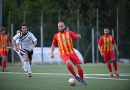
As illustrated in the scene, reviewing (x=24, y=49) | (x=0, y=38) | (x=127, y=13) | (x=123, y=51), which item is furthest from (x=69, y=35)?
(x=127, y=13)

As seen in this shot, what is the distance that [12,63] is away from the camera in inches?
1491

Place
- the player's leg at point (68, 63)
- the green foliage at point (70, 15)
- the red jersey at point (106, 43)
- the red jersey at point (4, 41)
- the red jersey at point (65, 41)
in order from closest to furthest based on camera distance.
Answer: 1. the player's leg at point (68, 63)
2. the red jersey at point (65, 41)
3. the red jersey at point (106, 43)
4. the red jersey at point (4, 41)
5. the green foliage at point (70, 15)

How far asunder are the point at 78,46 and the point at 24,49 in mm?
17566

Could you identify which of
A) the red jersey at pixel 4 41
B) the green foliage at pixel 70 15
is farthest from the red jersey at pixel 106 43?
the green foliage at pixel 70 15

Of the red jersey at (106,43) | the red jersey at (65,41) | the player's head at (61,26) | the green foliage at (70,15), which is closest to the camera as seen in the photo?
the player's head at (61,26)

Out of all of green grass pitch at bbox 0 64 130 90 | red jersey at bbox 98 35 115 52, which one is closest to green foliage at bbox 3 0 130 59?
red jersey at bbox 98 35 115 52

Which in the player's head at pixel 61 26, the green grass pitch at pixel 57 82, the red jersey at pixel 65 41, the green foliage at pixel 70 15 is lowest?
the green grass pitch at pixel 57 82

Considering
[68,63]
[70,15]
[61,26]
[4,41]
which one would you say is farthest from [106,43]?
[70,15]

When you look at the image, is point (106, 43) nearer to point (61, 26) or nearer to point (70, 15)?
point (61, 26)

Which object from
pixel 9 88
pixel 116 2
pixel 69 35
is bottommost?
pixel 9 88

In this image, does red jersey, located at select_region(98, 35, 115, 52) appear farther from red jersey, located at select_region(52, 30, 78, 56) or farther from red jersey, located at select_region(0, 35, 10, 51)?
red jersey, located at select_region(0, 35, 10, 51)

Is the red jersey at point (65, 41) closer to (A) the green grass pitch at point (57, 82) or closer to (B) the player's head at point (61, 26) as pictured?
(B) the player's head at point (61, 26)

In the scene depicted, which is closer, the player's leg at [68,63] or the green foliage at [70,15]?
the player's leg at [68,63]

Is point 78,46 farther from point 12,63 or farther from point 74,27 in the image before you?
point 12,63
